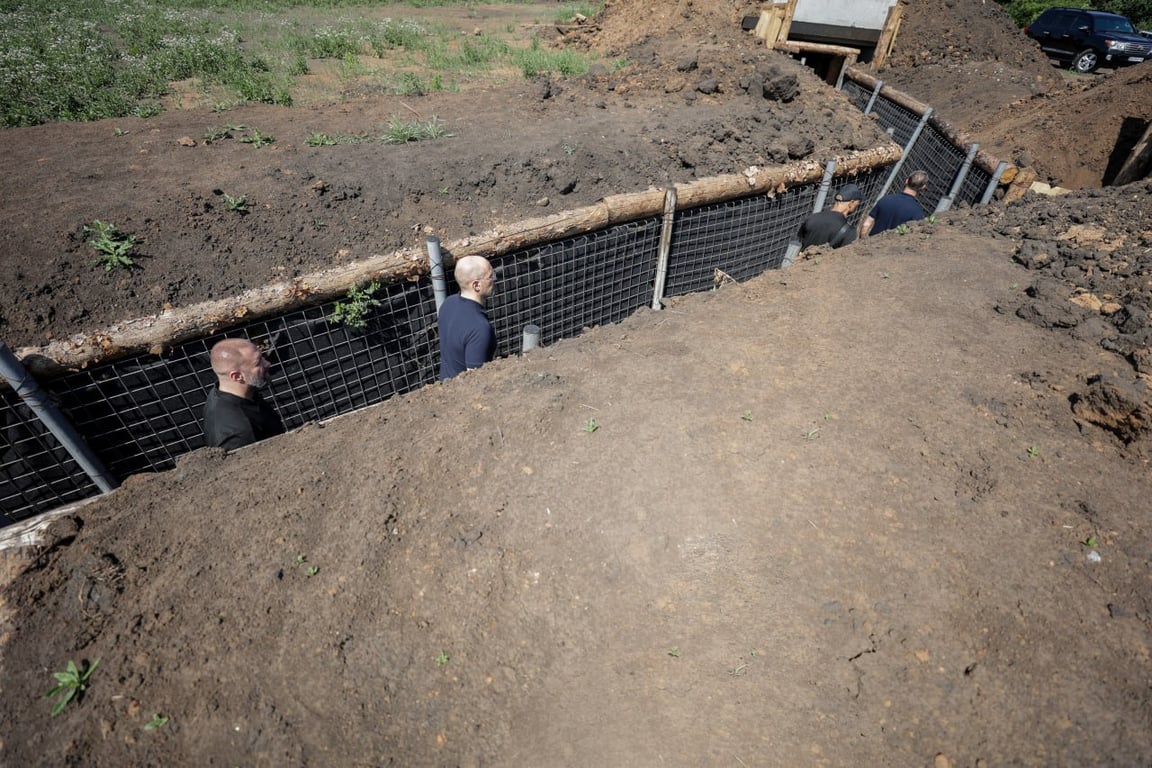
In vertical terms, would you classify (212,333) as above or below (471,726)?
above

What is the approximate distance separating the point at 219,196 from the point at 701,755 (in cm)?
624

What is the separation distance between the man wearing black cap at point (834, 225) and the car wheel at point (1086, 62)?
19.1 meters

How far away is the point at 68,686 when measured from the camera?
80.4 inches

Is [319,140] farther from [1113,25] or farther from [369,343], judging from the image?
[1113,25]

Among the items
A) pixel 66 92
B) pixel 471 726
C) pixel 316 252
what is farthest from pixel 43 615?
pixel 66 92

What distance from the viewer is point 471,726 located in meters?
2.16

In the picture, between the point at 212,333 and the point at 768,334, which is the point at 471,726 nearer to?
the point at 212,333

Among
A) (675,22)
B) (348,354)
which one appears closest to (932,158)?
(675,22)

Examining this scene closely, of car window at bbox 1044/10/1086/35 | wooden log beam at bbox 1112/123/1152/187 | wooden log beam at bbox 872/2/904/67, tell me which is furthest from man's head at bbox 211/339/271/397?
car window at bbox 1044/10/1086/35

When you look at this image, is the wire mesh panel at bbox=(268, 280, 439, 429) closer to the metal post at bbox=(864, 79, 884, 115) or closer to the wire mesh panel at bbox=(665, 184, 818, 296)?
the wire mesh panel at bbox=(665, 184, 818, 296)

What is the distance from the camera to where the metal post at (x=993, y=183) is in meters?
7.05

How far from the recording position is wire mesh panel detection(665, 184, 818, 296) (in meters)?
6.09

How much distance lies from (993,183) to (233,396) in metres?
9.27

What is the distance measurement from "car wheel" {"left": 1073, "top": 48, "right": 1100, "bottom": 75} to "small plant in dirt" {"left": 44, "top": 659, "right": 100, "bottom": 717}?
26849 millimetres
